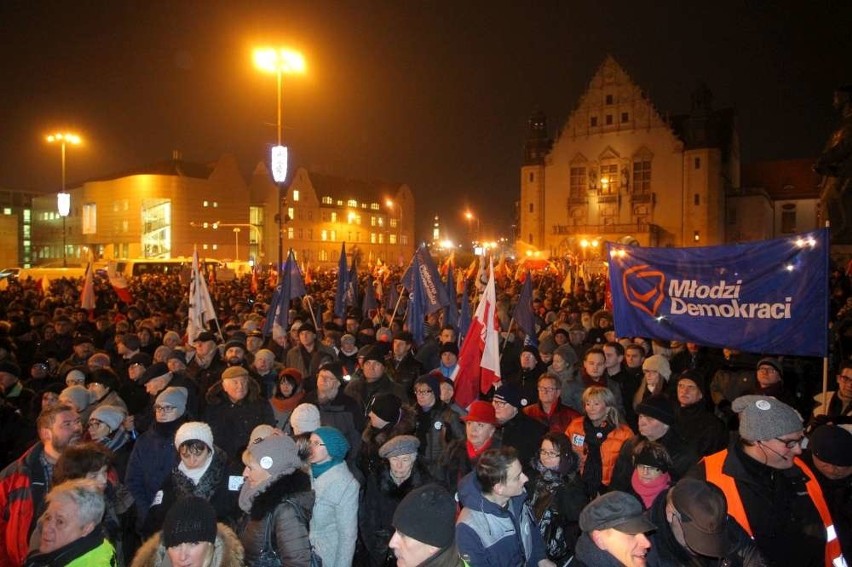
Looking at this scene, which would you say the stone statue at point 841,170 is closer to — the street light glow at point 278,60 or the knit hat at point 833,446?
the knit hat at point 833,446

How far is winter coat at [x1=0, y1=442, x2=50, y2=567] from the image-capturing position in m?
3.64

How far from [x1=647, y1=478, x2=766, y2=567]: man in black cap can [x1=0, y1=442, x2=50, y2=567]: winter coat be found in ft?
11.4

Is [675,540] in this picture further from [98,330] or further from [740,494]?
[98,330]

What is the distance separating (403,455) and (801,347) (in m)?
3.87

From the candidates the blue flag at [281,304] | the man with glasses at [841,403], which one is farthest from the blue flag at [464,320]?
the man with glasses at [841,403]

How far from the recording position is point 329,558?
369 centimetres

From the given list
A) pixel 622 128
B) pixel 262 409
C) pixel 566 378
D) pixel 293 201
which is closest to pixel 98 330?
pixel 262 409

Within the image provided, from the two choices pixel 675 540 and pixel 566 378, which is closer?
pixel 675 540

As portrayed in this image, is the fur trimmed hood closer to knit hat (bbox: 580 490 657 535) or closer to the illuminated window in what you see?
knit hat (bbox: 580 490 657 535)

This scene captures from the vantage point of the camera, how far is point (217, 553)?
111 inches

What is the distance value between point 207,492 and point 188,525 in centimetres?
135

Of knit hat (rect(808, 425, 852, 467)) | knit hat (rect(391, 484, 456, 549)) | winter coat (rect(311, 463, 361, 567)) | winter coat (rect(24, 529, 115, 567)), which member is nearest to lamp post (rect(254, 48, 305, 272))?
winter coat (rect(311, 463, 361, 567))

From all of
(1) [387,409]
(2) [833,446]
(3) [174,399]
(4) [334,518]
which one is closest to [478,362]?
(1) [387,409]

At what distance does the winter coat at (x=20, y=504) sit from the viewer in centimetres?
364
